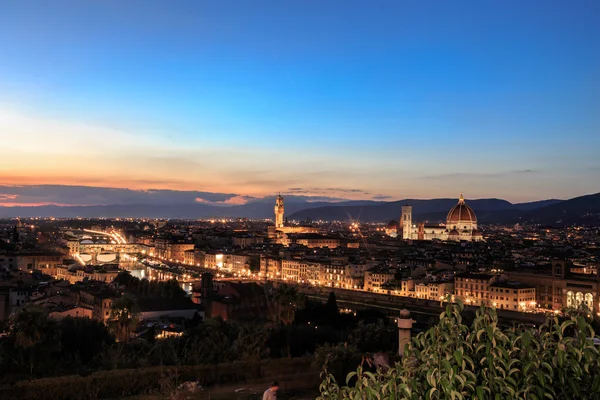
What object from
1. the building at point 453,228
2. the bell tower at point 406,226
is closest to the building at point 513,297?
the building at point 453,228

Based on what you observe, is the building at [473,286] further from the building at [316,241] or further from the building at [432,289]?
the building at [316,241]

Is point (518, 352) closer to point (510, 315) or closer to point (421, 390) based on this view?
point (421, 390)

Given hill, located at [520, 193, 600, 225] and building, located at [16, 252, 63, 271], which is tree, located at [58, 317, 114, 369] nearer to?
building, located at [16, 252, 63, 271]

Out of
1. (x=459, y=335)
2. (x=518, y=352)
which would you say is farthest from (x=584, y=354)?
(x=459, y=335)

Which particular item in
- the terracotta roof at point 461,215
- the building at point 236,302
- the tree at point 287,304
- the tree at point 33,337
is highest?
the terracotta roof at point 461,215

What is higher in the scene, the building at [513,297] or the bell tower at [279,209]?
the bell tower at [279,209]

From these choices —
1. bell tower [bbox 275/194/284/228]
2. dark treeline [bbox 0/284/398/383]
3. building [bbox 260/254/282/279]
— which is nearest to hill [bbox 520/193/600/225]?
bell tower [bbox 275/194/284/228]
